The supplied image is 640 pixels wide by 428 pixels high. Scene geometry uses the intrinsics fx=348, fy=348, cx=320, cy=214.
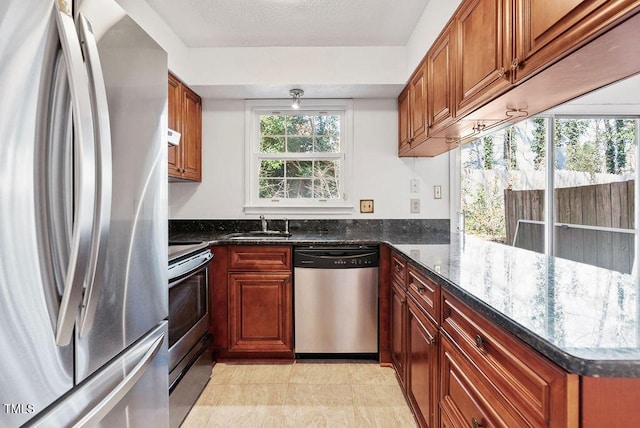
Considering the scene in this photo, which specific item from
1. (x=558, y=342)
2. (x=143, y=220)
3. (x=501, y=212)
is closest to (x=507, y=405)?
(x=558, y=342)

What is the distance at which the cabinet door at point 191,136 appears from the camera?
2.83 meters

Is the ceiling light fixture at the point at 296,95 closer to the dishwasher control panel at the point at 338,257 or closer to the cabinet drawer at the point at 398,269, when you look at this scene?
the dishwasher control panel at the point at 338,257

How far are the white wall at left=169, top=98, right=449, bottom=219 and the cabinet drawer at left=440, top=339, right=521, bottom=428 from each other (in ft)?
6.47

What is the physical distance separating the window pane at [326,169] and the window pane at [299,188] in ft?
0.39

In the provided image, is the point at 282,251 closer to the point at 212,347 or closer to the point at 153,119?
the point at 212,347

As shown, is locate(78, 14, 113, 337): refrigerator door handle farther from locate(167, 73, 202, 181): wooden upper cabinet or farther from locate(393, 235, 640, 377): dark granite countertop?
locate(167, 73, 202, 181): wooden upper cabinet

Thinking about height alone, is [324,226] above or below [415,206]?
below

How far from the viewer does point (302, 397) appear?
7.05 feet

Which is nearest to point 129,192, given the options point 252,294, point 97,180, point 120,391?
point 97,180

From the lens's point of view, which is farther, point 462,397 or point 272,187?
point 272,187

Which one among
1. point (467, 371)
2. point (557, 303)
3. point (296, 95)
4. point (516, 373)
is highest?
point (296, 95)

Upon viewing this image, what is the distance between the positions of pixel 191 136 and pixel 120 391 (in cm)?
234

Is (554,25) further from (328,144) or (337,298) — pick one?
(328,144)

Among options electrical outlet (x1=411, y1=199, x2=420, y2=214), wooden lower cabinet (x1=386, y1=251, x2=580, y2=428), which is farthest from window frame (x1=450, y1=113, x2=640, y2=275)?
wooden lower cabinet (x1=386, y1=251, x2=580, y2=428)
